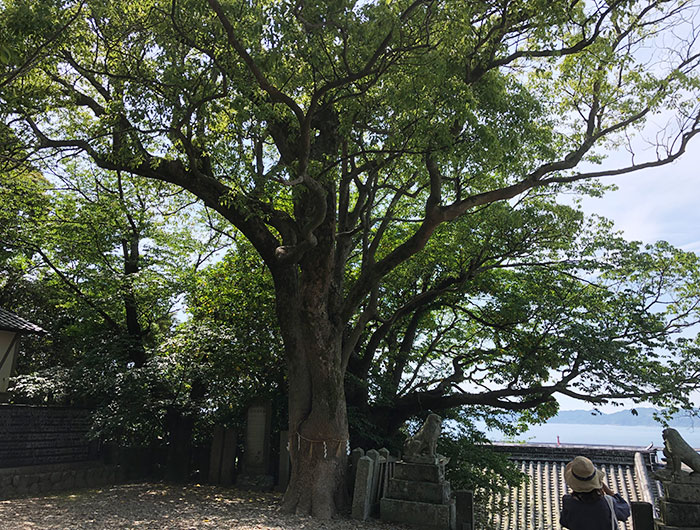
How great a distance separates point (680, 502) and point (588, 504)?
14.5 feet

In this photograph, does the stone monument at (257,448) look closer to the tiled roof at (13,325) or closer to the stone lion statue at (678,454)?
the tiled roof at (13,325)

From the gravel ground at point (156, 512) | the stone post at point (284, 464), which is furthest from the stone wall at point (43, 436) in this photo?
the stone post at point (284, 464)

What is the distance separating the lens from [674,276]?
33.9 feet

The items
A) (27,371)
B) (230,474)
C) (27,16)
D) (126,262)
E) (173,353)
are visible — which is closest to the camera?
(27,16)

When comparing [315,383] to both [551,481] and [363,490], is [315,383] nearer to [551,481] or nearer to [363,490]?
[363,490]

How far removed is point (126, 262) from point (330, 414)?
827 cm

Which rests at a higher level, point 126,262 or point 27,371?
point 126,262

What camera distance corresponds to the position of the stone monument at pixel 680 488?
685 centimetres

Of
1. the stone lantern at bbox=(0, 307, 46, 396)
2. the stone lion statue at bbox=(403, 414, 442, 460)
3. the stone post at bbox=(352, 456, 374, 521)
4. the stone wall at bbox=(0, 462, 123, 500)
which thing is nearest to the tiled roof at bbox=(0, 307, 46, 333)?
the stone lantern at bbox=(0, 307, 46, 396)

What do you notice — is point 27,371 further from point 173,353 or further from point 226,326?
point 226,326

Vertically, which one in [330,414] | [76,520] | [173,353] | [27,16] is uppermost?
[27,16]

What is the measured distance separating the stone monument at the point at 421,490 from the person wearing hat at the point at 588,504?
4.13 metres

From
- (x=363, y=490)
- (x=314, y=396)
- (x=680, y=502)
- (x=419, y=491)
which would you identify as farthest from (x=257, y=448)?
(x=680, y=502)

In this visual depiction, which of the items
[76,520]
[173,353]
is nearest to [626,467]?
[173,353]
